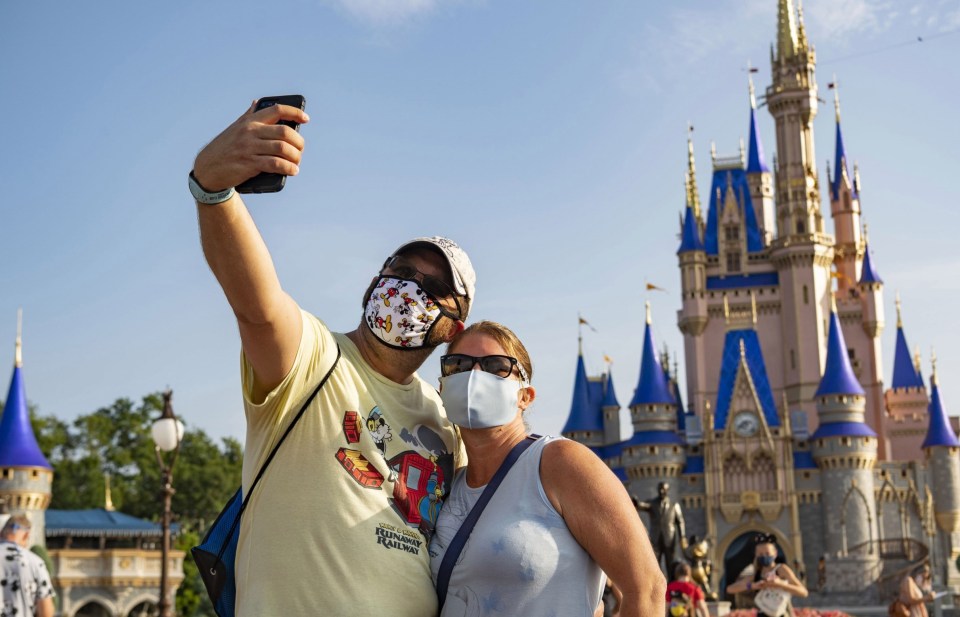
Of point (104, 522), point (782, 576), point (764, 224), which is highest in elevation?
point (764, 224)

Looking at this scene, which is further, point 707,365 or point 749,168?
point 749,168

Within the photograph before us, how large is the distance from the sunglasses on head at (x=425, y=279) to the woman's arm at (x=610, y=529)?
1.96 feet

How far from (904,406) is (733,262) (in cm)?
998

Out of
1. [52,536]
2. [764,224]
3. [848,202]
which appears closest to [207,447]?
[52,536]

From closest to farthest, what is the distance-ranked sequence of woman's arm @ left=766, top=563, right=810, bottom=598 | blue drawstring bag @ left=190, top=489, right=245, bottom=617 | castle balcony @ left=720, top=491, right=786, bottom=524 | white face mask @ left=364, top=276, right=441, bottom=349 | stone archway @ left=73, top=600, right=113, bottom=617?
blue drawstring bag @ left=190, top=489, right=245, bottom=617 < white face mask @ left=364, top=276, right=441, bottom=349 < woman's arm @ left=766, top=563, right=810, bottom=598 < stone archway @ left=73, top=600, right=113, bottom=617 < castle balcony @ left=720, top=491, right=786, bottom=524

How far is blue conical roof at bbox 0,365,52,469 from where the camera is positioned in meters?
37.0

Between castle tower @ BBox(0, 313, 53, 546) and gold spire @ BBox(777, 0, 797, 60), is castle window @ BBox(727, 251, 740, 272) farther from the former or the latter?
castle tower @ BBox(0, 313, 53, 546)

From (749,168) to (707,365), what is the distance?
10902 mm

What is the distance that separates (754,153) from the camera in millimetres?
57156

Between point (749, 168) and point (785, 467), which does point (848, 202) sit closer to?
point (749, 168)

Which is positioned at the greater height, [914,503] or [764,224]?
[764,224]

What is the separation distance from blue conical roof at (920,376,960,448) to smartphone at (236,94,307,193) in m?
50.1

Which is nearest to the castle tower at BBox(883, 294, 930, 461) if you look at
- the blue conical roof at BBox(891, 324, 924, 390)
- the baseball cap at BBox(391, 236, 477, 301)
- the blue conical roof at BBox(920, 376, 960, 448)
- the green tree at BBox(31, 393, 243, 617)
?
the blue conical roof at BBox(891, 324, 924, 390)

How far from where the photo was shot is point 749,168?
188 ft
